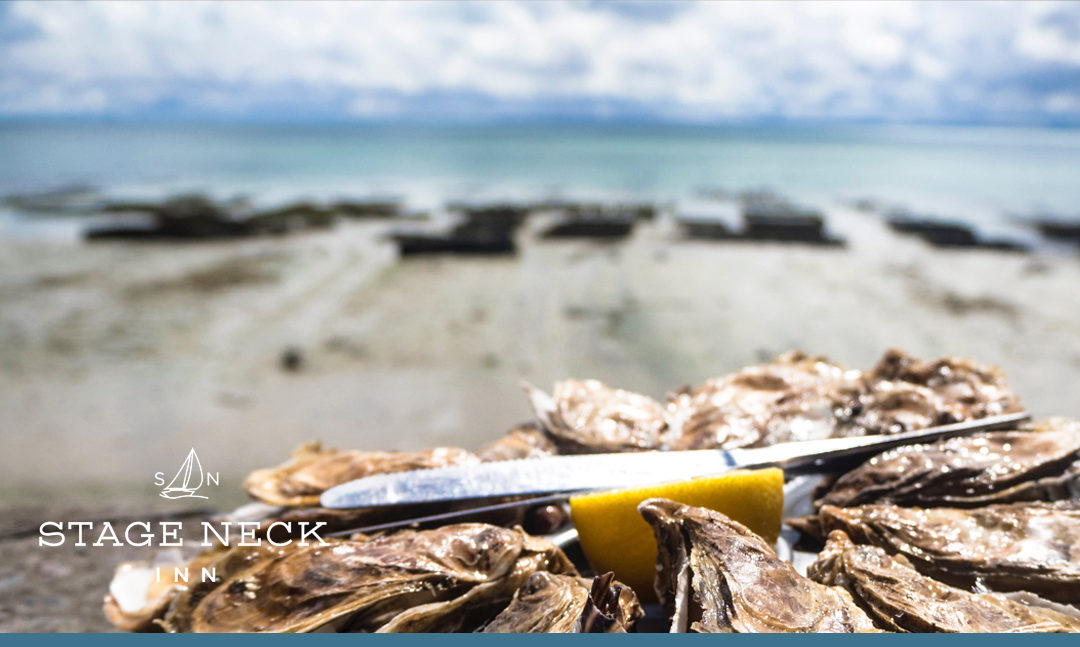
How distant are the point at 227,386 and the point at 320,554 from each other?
4122 millimetres

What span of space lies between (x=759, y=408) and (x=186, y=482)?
2483 mm

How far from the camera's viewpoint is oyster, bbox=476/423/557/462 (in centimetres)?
189

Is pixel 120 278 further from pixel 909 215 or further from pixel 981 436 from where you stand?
pixel 909 215

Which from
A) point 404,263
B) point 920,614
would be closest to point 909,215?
point 404,263

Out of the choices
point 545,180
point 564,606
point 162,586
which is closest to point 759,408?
point 564,606

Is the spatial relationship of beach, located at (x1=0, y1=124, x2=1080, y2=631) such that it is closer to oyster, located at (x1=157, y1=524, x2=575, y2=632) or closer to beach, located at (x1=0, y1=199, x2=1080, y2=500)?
beach, located at (x1=0, y1=199, x2=1080, y2=500)

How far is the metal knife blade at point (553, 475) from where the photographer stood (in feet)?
5.14

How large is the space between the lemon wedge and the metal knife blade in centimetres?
5

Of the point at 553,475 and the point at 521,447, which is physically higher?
the point at 521,447

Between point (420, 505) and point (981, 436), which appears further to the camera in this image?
point (981, 436)

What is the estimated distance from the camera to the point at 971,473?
1657 millimetres

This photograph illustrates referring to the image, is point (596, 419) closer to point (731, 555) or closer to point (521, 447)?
point (521, 447)

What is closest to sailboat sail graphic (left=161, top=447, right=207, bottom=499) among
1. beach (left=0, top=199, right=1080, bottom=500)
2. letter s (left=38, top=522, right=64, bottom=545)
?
letter s (left=38, top=522, right=64, bottom=545)

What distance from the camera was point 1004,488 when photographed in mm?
1624
